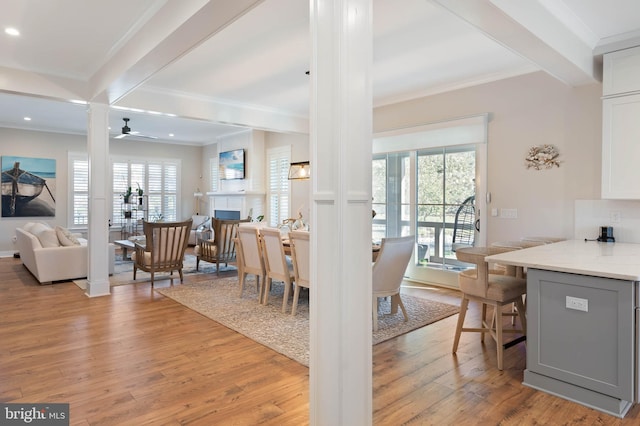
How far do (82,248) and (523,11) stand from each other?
6151 mm

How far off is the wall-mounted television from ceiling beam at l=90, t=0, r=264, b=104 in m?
4.56

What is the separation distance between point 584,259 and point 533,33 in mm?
1633

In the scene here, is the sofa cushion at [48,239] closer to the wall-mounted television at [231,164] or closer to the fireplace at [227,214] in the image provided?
the fireplace at [227,214]

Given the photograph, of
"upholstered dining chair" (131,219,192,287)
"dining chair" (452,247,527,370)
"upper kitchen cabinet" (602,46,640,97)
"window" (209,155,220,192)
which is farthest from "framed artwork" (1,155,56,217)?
"upper kitchen cabinet" (602,46,640,97)

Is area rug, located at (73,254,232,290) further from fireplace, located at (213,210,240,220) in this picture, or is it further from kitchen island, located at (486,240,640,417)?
kitchen island, located at (486,240,640,417)

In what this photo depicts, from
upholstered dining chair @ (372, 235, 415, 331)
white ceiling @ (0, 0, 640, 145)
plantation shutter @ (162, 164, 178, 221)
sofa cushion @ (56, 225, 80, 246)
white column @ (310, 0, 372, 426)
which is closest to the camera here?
white column @ (310, 0, 372, 426)

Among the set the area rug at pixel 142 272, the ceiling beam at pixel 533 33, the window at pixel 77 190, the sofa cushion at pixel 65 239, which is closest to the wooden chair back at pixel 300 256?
the ceiling beam at pixel 533 33

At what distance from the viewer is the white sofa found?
5480 mm

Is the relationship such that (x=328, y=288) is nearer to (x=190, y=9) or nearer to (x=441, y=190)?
(x=190, y=9)

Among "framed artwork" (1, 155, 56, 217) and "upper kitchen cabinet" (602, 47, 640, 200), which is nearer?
"upper kitchen cabinet" (602, 47, 640, 200)

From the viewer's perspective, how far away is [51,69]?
441cm

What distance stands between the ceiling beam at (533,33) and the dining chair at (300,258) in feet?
7.46

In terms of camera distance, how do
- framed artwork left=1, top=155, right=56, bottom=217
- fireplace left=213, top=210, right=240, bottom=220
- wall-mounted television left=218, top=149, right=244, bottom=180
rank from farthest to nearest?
fireplace left=213, top=210, right=240, bottom=220, wall-mounted television left=218, top=149, right=244, bottom=180, framed artwork left=1, top=155, right=56, bottom=217

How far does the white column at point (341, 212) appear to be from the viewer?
1.57 m
